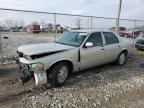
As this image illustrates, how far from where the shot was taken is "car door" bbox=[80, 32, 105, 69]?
5574mm

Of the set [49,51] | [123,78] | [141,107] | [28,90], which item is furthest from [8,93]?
[123,78]

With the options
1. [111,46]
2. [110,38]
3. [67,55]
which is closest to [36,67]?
[67,55]

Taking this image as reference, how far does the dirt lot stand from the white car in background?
0.35 metres

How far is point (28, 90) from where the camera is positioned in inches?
185

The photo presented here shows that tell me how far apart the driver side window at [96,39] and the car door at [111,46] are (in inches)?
11.6

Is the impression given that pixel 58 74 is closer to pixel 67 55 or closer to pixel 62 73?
pixel 62 73

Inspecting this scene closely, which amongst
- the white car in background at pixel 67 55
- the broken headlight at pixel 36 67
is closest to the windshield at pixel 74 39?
the white car in background at pixel 67 55

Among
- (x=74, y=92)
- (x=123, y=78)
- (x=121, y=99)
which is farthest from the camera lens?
(x=123, y=78)

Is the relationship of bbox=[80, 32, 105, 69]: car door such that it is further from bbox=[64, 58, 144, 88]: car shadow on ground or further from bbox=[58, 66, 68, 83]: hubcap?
bbox=[58, 66, 68, 83]: hubcap

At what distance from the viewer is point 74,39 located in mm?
5895

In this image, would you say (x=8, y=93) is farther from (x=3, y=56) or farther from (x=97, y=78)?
(x=3, y=56)

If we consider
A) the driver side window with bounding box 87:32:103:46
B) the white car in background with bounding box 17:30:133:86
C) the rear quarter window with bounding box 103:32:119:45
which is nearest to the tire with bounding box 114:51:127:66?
the white car in background with bounding box 17:30:133:86

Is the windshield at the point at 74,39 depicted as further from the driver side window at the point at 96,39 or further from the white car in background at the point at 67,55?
the driver side window at the point at 96,39

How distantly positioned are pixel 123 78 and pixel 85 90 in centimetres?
179
